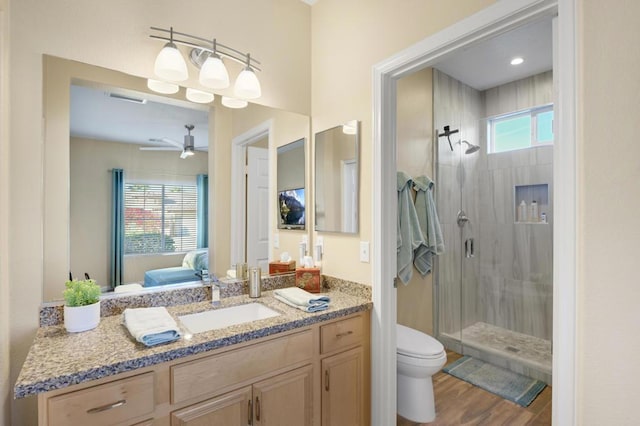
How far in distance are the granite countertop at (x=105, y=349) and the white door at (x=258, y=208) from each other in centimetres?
55

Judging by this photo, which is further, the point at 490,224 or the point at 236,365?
the point at 490,224

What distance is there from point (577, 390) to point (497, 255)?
2.60 m

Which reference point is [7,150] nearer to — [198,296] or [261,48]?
[198,296]

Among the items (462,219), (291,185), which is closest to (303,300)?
(291,185)

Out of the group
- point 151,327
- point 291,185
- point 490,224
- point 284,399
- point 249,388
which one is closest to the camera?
point 151,327

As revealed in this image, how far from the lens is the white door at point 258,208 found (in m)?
2.06

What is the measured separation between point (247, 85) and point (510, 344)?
3244 millimetres

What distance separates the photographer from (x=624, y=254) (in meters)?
0.99

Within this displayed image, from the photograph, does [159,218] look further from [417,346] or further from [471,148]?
[471,148]

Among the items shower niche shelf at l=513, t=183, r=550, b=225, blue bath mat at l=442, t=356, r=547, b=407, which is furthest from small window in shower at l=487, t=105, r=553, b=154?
blue bath mat at l=442, t=356, r=547, b=407

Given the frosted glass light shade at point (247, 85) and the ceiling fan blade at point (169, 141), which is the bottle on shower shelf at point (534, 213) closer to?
the frosted glass light shade at point (247, 85)

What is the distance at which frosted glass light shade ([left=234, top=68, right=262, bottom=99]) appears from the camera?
1.84 metres

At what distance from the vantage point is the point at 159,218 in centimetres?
168

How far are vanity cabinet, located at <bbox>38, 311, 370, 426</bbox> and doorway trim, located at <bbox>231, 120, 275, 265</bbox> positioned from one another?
2.32 feet
